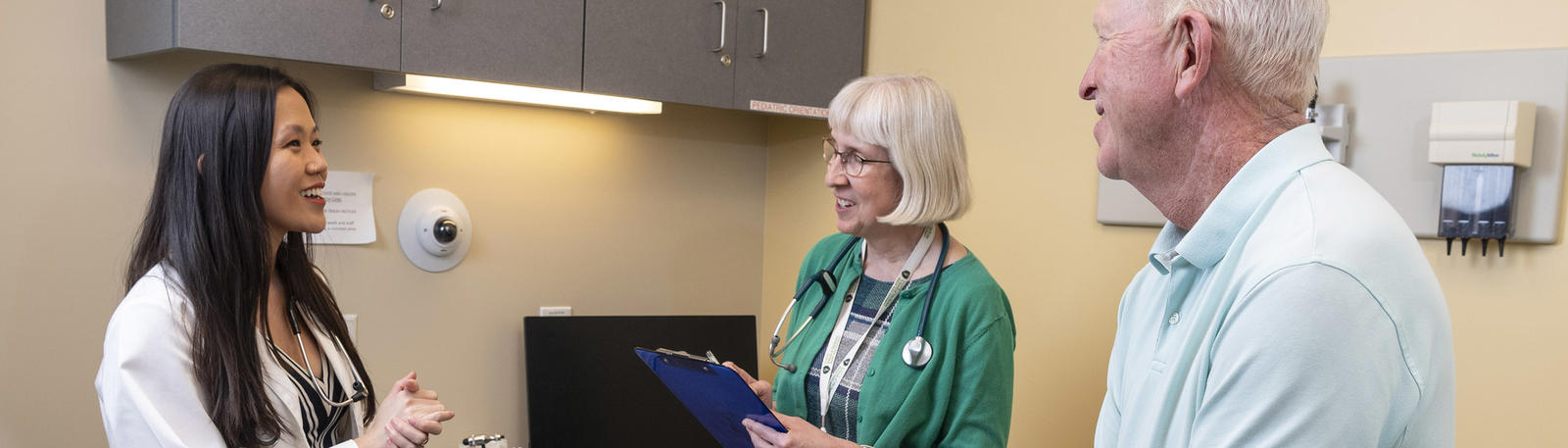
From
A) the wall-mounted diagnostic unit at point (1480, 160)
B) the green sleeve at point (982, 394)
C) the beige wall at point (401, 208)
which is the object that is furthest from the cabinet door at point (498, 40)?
the wall-mounted diagnostic unit at point (1480, 160)

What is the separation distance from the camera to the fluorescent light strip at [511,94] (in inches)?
86.7

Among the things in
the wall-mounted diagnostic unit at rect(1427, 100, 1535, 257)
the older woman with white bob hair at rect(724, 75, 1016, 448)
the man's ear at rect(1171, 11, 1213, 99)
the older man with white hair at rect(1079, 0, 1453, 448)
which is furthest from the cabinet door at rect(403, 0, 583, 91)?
the wall-mounted diagnostic unit at rect(1427, 100, 1535, 257)

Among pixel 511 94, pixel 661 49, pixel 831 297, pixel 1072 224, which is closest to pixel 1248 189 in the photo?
pixel 831 297

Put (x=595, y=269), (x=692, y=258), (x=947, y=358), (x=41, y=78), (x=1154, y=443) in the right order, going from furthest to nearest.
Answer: (x=692, y=258) → (x=595, y=269) → (x=41, y=78) → (x=947, y=358) → (x=1154, y=443)

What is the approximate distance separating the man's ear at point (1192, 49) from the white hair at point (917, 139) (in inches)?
35.5

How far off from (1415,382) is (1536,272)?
4.26 feet

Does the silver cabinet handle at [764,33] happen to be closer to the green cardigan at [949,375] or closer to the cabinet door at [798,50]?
the cabinet door at [798,50]

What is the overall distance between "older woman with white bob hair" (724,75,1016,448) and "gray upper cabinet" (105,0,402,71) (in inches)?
33.0

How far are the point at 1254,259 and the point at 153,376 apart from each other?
1.33 m

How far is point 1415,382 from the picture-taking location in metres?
0.76

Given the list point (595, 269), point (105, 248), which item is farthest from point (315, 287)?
point (595, 269)

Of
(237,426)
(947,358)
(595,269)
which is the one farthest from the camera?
(595,269)

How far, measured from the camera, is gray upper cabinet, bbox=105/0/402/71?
1732mm

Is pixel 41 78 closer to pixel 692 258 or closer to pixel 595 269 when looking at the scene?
pixel 595 269
